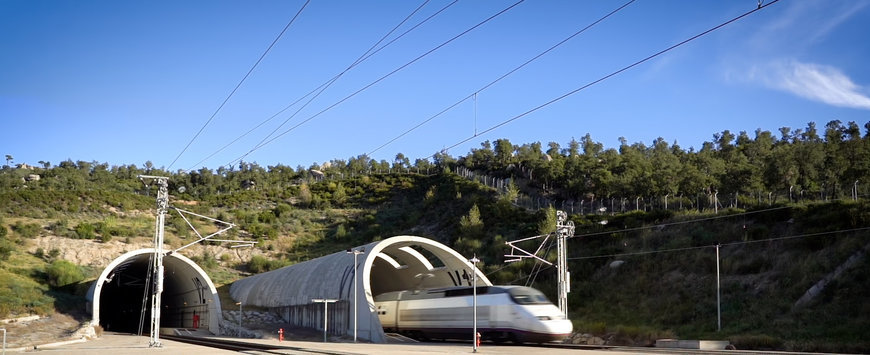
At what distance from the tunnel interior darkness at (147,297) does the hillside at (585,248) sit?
3.82 metres

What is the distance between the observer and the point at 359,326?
4050 cm

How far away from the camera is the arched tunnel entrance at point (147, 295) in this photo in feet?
165

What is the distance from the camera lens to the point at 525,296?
114 ft

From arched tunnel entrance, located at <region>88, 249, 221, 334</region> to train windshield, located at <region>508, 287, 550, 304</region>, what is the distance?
21312 mm

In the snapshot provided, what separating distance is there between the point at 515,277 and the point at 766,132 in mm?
82725

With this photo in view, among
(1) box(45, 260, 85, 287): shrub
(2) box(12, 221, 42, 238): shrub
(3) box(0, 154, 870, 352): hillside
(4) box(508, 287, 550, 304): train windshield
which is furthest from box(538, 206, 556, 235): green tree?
(2) box(12, 221, 42, 238): shrub

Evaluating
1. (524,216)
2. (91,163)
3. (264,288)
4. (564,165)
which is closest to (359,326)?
(264,288)

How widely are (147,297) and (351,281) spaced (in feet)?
124

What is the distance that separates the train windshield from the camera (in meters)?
34.5

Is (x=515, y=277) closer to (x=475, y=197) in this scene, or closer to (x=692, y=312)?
(x=692, y=312)

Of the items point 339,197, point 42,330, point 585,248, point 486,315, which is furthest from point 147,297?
point 339,197

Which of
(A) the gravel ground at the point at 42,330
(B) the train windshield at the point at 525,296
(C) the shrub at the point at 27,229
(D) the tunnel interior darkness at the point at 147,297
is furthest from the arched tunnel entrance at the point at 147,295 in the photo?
(B) the train windshield at the point at 525,296

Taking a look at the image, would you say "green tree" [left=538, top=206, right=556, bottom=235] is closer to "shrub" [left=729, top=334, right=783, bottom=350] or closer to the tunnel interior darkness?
the tunnel interior darkness

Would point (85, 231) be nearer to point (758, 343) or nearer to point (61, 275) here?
point (61, 275)
